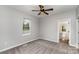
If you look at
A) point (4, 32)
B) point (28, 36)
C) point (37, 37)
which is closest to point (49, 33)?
point (37, 37)

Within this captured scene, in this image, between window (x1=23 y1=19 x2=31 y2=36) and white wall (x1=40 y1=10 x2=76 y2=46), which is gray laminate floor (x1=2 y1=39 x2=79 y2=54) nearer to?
white wall (x1=40 y1=10 x2=76 y2=46)

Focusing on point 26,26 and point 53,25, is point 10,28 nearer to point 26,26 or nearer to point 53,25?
point 26,26

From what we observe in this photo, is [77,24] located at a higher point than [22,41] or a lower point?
higher

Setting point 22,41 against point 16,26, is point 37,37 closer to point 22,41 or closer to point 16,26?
point 22,41

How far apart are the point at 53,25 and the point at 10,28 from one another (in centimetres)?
333

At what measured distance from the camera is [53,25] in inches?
227

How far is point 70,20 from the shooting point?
4695mm

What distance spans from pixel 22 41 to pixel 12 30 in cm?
119

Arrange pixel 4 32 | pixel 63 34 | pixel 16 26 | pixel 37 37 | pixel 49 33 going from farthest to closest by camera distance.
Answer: pixel 63 34 → pixel 37 37 → pixel 49 33 → pixel 16 26 → pixel 4 32

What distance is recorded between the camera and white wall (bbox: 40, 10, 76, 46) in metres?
4.54

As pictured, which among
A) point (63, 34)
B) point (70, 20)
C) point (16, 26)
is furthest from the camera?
point (63, 34)

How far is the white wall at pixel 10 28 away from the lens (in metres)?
3.47

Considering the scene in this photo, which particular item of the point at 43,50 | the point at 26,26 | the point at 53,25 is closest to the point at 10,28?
the point at 26,26

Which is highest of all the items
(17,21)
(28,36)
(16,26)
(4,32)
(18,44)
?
(17,21)
